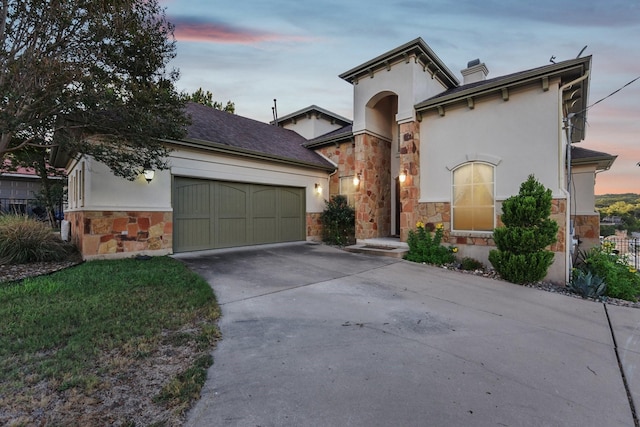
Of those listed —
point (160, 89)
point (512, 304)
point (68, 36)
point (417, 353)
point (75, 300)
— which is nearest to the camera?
point (417, 353)

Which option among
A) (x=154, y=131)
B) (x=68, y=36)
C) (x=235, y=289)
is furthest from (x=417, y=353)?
(x=68, y=36)

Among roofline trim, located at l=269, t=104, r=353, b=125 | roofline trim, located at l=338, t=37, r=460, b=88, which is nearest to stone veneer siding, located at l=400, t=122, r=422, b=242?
roofline trim, located at l=338, t=37, r=460, b=88

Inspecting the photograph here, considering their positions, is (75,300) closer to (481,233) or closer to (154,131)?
(154,131)

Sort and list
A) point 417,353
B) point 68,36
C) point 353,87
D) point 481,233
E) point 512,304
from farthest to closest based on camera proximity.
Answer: point 353,87, point 481,233, point 68,36, point 512,304, point 417,353

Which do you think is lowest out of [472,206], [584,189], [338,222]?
[338,222]

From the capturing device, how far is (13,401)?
2.06 meters

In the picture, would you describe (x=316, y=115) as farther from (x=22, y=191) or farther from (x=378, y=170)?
Answer: (x=22, y=191)

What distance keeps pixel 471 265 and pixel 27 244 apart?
10655mm

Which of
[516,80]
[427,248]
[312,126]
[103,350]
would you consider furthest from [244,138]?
[103,350]

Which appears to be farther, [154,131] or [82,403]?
[154,131]

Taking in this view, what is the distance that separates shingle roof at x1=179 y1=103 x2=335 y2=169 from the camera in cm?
863

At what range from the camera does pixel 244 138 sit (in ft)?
33.2

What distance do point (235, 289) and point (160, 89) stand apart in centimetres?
430

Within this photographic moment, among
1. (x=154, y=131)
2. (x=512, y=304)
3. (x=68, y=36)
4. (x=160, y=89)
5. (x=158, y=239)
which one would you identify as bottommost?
(x=512, y=304)
